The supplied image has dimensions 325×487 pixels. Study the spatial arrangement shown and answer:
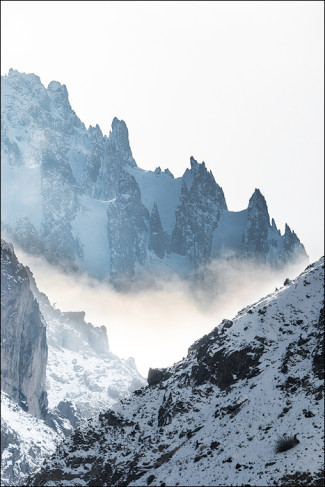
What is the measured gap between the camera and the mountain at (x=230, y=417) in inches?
2665

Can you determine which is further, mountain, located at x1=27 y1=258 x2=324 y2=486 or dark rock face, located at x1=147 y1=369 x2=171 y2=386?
dark rock face, located at x1=147 y1=369 x2=171 y2=386

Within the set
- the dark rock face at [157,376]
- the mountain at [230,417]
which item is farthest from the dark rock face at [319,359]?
the dark rock face at [157,376]

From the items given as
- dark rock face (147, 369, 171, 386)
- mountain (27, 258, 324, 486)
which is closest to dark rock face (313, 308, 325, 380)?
mountain (27, 258, 324, 486)

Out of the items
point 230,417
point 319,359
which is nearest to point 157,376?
point 230,417

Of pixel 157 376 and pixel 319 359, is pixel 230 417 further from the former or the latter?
pixel 157 376

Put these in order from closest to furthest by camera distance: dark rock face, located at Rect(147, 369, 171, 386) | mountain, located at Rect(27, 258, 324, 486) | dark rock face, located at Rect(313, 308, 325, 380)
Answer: mountain, located at Rect(27, 258, 324, 486), dark rock face, located at Rect(313, 308, 325, 380), dark rock face, located at Rect(147, 369, 171, 386)

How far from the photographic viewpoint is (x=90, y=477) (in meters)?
84.2

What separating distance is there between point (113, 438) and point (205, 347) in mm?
19443

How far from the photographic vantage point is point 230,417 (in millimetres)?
79875

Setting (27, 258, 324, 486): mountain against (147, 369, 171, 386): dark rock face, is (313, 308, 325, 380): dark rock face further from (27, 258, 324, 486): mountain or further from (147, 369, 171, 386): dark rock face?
(147, 369, 171, 386): dark rock face

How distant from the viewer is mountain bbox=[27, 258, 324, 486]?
6769cm

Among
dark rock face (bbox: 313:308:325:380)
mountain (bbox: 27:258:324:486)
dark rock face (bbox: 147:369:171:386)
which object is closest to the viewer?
mountain (bbox: 27:258:324:486)

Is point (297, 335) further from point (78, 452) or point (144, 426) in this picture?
point (78, 452)

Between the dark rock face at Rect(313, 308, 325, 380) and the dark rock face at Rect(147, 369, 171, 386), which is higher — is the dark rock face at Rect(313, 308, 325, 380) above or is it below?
above
